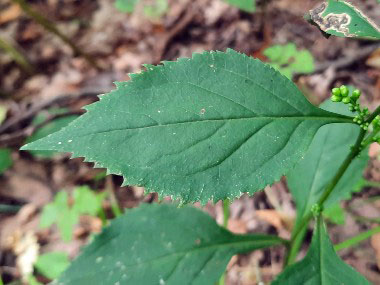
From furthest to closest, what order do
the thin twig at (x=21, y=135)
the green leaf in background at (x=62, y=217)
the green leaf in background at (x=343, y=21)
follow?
1. the thin twig at (x=21, y=135)
2. the green leaf in background at (x=62, y=217)
3. the green leaf in background at (x=343, y=21)

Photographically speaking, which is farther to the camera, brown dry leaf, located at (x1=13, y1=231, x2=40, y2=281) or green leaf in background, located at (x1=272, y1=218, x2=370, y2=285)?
brown dry leaf, located at (x1=13, y1=231, x2=40, y2=281)

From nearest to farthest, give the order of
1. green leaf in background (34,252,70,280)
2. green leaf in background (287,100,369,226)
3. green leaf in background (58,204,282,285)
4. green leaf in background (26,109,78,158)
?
green leaf in background (58,204,282,285)
green leaf in background (287,100,369,226)
green leaf in background (34,252,70,280)
green leaf in background (26,109,78,158)

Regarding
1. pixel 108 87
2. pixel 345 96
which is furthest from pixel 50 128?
pixel 345 96

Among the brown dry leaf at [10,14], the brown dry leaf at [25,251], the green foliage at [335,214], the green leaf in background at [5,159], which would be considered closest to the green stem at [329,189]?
the green foliage at [335,214]

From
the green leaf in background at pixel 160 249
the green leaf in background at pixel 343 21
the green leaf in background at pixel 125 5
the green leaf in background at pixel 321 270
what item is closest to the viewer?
the green leaf in background at pixel 343 21

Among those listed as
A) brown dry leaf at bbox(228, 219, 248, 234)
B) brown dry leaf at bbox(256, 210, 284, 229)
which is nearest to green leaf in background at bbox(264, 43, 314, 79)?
brown dry leaf at bbox(256, 210, 284, 229)

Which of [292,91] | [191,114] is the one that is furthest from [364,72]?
[191,114]

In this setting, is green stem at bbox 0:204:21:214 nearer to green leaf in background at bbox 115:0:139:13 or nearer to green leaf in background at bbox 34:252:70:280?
green leaf in background at bbox 34:252:70:280

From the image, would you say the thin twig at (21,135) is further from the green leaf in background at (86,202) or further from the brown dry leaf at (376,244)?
the brown dry leaf at (376,244)
